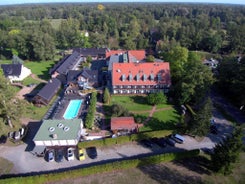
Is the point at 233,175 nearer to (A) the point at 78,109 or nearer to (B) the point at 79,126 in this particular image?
(B) the point at 79,126

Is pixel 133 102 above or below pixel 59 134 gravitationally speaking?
above

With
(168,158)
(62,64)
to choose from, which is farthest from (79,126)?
(62,64)

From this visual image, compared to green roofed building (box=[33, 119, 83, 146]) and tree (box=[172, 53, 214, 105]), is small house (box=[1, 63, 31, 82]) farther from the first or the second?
tree (box=[172, 53, 214, 105])

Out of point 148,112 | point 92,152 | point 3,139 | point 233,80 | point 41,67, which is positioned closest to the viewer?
point 92,152

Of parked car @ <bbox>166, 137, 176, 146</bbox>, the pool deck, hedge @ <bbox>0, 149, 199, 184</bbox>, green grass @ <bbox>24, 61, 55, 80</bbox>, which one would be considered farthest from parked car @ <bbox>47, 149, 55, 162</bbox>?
green grass @ <bbox>24, 61, 55, 80</bbox>

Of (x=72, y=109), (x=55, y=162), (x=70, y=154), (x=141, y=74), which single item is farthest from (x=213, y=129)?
(x=72, y=109)

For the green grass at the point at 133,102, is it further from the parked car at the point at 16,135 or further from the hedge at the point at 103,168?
the parked car at the point at 16,135

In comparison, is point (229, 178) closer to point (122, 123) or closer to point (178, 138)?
point (178, 138)
